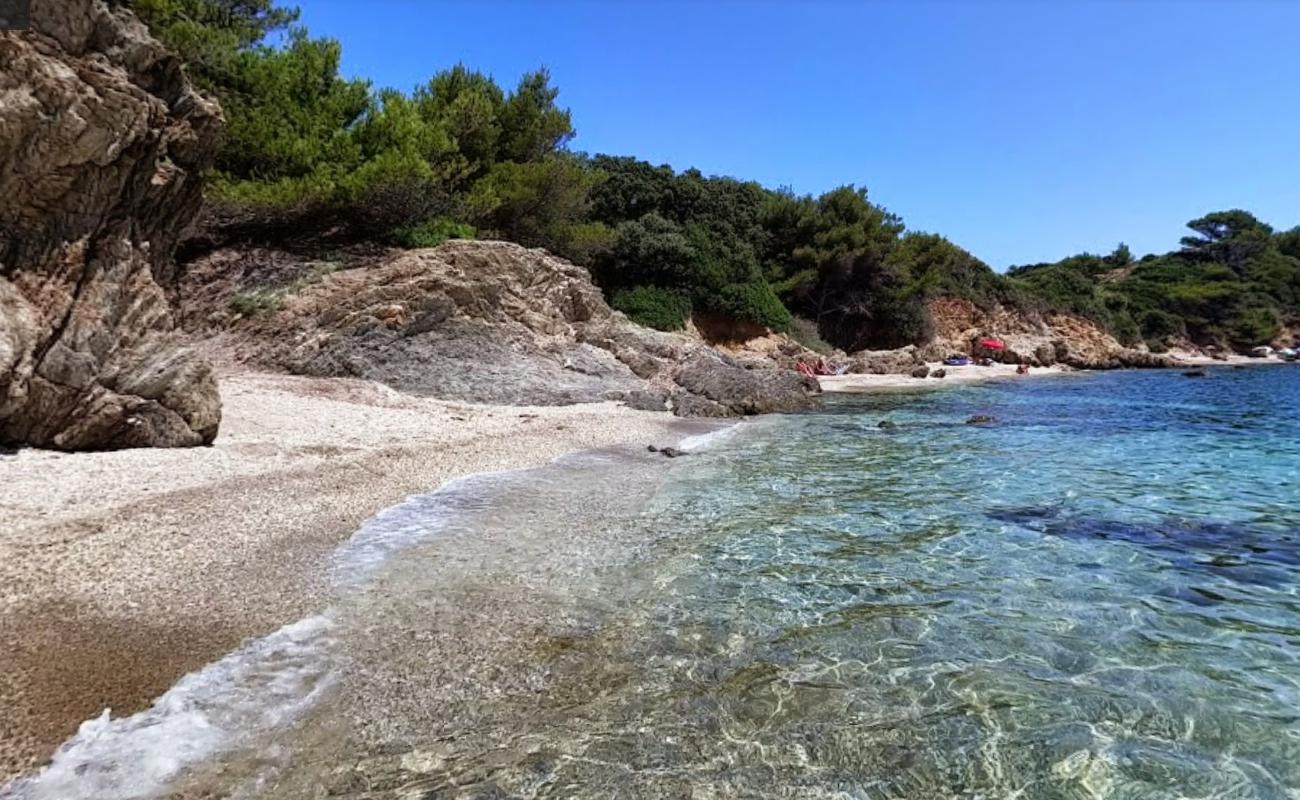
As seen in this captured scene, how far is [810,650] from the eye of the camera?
16.1 feet

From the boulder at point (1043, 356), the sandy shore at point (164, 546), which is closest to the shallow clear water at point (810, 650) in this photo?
the sandy shore at point (164, 546)

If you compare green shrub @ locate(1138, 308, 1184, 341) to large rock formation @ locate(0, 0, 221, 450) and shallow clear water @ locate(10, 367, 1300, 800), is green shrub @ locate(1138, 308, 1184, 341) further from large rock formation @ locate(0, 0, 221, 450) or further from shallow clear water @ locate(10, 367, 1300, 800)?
large rock formation @ locate(0, 0, 221, 450)

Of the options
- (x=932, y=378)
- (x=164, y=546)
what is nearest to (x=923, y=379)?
(x=932, y=378)

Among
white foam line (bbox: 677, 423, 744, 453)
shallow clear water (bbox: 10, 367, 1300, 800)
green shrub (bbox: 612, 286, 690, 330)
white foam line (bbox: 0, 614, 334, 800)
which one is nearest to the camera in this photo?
white foam line (bbox: 0, 614, 334, 800)

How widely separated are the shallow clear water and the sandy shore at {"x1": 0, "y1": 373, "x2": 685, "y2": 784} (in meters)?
0.74

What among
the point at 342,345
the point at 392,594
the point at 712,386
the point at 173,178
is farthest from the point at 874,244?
the point at 392,594

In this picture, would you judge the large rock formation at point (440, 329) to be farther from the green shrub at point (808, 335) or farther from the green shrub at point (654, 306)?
the green shrub at point (808, 335)

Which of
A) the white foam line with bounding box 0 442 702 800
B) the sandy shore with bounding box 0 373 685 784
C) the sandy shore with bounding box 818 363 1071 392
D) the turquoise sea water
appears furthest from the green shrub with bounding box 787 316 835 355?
the white foam line with bounding box 0 442 702 800

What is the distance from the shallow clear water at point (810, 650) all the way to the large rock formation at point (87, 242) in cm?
369

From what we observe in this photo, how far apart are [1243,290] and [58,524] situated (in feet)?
291

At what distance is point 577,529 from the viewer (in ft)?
25.1

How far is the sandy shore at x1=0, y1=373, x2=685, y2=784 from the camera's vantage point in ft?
13.1

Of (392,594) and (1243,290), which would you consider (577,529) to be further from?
(1243,290)

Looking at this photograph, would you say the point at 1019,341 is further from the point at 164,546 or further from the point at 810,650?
the point at 164,546
